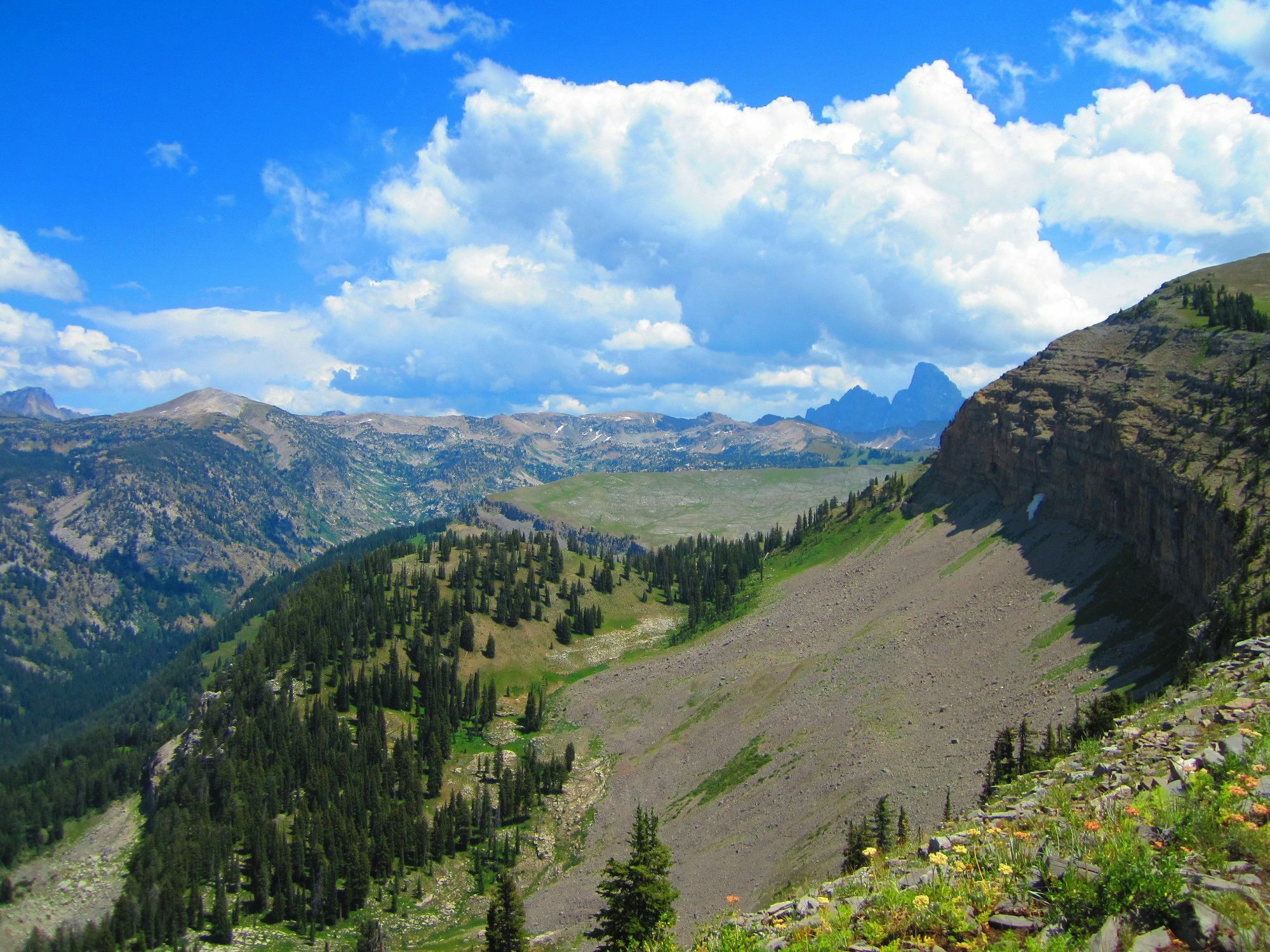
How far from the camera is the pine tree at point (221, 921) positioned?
3317 inches

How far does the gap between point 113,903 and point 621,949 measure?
106314 mm

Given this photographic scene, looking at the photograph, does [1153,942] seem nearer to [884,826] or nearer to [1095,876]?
[1095,876]

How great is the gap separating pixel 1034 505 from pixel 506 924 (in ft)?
336

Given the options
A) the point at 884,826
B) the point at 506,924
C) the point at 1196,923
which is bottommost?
the point at 506,924

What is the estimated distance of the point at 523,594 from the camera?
184 metres

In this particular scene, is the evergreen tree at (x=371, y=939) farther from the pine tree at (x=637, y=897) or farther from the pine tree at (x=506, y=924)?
the pine tree at (x=637, y=897)

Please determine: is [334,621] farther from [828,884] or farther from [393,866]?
[828,884]

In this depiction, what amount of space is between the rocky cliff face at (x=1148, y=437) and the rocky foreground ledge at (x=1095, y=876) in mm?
56830

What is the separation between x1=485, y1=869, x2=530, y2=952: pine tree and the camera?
46.6 m

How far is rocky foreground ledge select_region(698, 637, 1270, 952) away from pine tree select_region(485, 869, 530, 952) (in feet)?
115

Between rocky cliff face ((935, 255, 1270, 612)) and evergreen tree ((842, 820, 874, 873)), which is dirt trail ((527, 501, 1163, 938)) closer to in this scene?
evergreen tree ((842, 820, 874, 873))

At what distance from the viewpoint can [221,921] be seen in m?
86.6

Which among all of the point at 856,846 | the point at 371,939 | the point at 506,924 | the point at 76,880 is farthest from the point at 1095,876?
the point at 76,880

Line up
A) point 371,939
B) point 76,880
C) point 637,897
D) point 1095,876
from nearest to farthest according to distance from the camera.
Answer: point 1095,876
point 637,897
point 371,939
point 76,880
